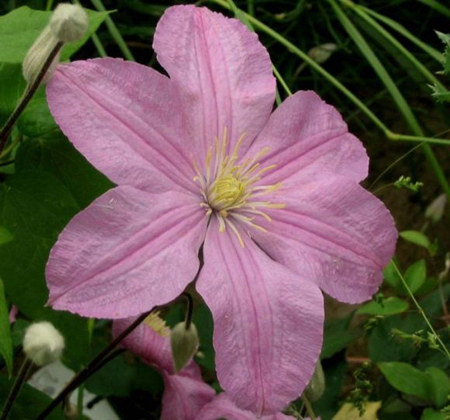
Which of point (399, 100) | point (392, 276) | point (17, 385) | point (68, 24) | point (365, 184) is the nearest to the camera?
point (68, 24)

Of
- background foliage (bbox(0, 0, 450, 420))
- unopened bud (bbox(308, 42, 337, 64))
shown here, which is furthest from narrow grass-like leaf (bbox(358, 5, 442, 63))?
unopened bud (bbox(308, 42, 337, 64))

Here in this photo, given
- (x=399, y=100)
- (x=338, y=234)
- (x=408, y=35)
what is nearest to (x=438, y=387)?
(x=338, y=234)

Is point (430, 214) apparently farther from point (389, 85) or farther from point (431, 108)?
point (431, 108)

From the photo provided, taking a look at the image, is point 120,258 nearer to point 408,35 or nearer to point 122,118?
point 122,118

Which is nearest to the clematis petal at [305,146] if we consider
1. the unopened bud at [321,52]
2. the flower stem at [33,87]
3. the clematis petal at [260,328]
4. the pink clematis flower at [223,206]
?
the pink clematis flower at [223,206]

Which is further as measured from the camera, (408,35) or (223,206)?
(408,35)

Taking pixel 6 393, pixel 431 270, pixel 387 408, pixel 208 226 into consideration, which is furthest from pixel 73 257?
pixel 431 270

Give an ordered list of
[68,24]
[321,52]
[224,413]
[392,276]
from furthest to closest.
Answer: [321,52] < [392,276] < [224,413] < [68,24]
